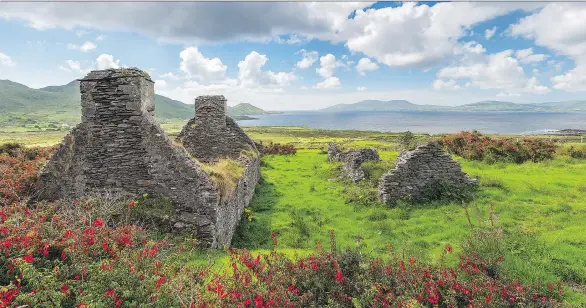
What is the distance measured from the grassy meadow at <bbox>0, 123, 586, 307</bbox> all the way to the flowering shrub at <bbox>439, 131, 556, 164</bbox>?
325 centimetres

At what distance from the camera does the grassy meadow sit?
28.9 feet

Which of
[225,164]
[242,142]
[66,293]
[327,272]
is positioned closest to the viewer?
[66,293]

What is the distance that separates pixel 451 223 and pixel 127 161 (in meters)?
12.0

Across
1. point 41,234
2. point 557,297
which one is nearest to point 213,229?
point 41,234

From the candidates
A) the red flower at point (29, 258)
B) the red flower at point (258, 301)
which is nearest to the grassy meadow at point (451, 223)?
the red flower at point (258, 301)

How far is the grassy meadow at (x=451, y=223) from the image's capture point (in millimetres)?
8812

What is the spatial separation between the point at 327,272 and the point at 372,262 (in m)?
1.07

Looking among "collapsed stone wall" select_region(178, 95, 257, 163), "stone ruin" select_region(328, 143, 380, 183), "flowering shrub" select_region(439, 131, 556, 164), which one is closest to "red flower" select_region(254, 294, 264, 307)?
"stone ruin" select_region(328, 143, 380, 183)

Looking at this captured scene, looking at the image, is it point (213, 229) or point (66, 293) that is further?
point (213, 229)

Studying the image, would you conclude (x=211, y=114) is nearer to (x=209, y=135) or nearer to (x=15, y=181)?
(x=209, y=135)

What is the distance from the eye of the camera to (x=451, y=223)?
41.9ft

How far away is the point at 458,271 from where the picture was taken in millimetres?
7938

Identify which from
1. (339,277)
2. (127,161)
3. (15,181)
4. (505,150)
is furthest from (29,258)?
(505,150)

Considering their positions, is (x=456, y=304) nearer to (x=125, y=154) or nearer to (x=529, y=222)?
(x=529, y=222)
